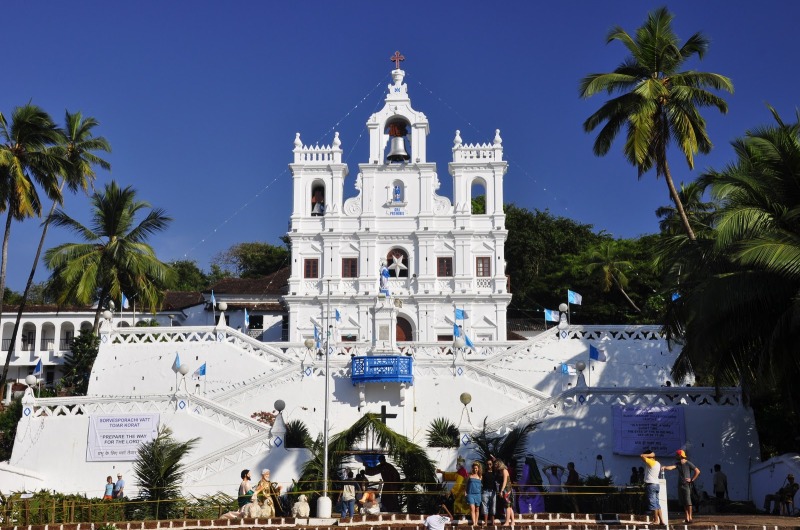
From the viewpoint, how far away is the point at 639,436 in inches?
1070

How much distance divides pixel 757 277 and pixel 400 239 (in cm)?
2633

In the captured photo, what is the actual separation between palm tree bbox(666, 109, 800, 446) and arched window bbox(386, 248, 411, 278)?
23599mm

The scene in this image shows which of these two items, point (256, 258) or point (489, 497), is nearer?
point (489, 497)

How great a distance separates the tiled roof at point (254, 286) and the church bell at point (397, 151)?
35.5ft

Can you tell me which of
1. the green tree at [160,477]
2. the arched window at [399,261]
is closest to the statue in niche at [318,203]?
the arched window at [399,261]

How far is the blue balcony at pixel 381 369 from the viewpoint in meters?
30.6

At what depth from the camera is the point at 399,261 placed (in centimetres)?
4531

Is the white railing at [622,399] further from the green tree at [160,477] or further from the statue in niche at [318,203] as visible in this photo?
the statue in niche at [318,203]

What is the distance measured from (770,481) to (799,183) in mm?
8126

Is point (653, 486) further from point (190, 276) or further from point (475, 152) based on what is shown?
point (190, 276)

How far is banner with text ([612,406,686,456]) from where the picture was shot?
27.1 m

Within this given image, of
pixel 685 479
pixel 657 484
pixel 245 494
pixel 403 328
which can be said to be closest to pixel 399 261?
pixel 403 328

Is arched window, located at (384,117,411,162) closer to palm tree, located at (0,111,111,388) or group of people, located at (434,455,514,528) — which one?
palm tree, located at (0,111,111,388)

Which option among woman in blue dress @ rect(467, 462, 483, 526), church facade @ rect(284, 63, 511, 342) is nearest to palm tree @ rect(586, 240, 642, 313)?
church facade @ rect(284, 63, 511, 342)
